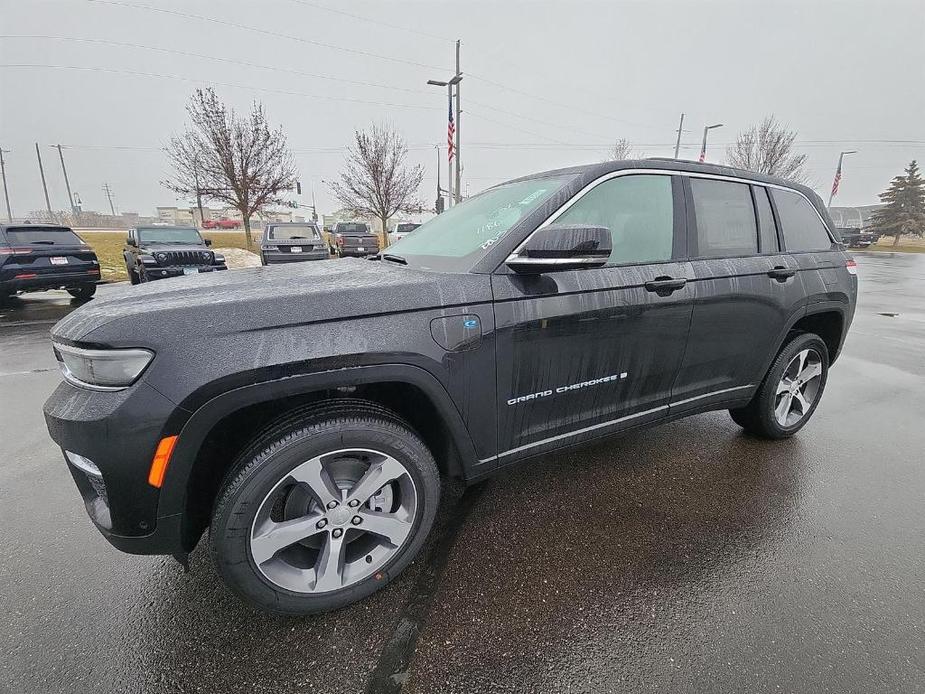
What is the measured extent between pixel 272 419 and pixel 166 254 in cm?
997

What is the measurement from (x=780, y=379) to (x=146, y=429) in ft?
11.9

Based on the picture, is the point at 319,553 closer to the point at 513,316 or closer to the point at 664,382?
the point at 513,316

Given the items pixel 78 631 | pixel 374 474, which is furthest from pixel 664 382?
pixel 78 631

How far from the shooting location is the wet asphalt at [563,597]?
155cm

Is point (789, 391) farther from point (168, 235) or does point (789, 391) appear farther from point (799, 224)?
point (168, 235)

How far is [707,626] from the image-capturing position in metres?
1.73

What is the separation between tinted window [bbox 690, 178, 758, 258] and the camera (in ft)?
8.45

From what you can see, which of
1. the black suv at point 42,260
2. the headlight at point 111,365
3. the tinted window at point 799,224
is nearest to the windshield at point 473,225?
the headlight at point 111,365

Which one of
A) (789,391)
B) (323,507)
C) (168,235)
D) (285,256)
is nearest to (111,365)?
(323,507)

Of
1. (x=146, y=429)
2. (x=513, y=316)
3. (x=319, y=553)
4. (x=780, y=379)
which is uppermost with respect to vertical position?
(x=513, y=316)

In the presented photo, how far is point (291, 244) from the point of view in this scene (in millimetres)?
12312

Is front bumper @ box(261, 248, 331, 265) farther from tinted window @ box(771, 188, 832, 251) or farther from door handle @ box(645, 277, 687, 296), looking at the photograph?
door handle @ box(645, 277, 687, 296)

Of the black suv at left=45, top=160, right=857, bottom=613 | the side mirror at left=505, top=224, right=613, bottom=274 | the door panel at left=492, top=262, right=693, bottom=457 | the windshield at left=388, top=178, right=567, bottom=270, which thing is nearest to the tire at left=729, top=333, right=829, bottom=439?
the black suv at left=45, top=160, right=857, bottom=613

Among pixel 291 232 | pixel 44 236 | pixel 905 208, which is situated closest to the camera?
pixel 44 236
